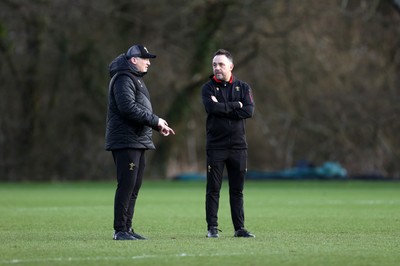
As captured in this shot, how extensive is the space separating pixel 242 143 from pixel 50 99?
24945 millimetres

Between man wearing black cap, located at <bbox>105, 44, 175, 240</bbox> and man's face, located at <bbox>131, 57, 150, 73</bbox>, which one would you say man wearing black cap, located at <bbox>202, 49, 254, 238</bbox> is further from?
man's face, located at <bbox>131, 57, 150, 73</bbox>

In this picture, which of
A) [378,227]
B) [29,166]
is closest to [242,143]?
[378,227]

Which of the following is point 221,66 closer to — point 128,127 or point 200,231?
point 128,127

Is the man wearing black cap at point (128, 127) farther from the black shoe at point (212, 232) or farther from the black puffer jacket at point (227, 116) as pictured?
the black shoe at point (212, 232)

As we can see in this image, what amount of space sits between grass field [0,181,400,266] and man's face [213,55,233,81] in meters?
1.93

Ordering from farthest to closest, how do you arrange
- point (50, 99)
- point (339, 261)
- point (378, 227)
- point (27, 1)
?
point (50, 99)
point (27, 1)
point (378, 227)
point (339, 261)

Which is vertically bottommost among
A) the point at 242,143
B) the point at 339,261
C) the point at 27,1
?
the point at 339,261

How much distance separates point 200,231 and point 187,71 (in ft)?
76.6

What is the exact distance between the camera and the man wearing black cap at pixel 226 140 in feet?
39.7

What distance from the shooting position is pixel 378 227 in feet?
44.9

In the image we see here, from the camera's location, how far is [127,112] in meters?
11.7

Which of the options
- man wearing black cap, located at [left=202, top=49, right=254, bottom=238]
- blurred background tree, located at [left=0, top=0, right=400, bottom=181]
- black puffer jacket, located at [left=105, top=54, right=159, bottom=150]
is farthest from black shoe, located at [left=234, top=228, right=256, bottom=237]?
blurred background tree, located at [left=0, top=0, right=400, bottom=181]

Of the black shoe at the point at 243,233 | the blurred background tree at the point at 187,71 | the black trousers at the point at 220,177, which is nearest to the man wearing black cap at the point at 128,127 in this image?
the black trousers at the point at 220,177

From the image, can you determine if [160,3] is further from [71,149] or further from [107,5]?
[71,149]
